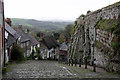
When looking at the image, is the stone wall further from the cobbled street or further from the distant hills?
the distant hills

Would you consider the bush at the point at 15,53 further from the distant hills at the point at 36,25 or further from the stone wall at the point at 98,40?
the distant hills at the point at 36,25

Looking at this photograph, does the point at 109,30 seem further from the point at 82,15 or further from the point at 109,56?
the point at 82,15

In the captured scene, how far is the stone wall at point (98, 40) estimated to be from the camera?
319 inches

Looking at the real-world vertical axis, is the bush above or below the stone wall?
below

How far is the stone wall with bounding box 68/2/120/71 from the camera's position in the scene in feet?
26.6

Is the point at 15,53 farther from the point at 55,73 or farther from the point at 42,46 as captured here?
the point at 42,46

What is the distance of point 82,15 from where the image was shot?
60.7 ft

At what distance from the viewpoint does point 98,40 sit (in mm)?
10969

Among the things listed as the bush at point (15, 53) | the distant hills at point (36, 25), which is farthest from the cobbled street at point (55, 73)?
the distant hills at point (36, 25)

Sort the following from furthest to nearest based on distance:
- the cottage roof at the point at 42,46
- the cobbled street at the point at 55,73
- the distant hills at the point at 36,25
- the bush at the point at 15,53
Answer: the distant hills at the point at 36,25 → the cottage roof at the point at 42,46 → the bush at the point at 15,53 → the cobbled street at the point at 55,73

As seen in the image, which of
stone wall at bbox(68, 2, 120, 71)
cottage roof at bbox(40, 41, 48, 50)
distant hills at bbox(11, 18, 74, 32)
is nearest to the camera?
stone wall at bbox(68, 2, 120, 71)

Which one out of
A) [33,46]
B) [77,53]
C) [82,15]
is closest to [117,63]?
[77,53]

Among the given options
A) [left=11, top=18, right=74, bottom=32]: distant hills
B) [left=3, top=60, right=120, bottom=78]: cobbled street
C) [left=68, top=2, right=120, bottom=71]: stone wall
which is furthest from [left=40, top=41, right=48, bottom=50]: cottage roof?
[left=11, top=18, right=74, bottom=32]: distant hills

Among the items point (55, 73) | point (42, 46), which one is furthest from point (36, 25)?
point (55, 73)
